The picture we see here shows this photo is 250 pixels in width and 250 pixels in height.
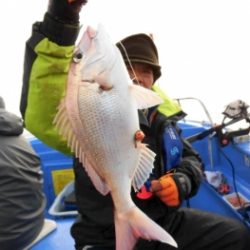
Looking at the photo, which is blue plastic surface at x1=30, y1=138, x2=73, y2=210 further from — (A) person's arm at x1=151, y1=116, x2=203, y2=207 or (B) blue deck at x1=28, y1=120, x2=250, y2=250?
(A) person's arm at x1=151, y1=116, x2=203, y2=207

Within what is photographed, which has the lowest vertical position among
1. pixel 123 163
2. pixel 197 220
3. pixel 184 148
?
pixel 197 220

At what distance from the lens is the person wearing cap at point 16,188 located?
70.7 inches

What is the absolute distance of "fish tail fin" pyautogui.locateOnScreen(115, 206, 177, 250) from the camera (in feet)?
3.13

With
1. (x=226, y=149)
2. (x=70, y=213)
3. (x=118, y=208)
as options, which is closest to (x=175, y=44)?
(x=226, y=149)

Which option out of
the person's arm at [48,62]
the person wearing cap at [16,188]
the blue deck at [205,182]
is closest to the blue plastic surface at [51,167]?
the blue deck at [205,182]

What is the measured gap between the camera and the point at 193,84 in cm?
697

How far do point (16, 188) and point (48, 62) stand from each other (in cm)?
86

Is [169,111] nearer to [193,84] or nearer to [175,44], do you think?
[193,84]

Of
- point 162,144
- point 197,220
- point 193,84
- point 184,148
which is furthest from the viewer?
point 193,84

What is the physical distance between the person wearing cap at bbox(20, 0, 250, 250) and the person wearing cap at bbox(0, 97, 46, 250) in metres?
0.25

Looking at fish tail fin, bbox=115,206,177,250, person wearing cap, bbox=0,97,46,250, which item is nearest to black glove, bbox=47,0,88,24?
fish tail fin, bbox=115,206,177,250

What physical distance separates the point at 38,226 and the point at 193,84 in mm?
5395

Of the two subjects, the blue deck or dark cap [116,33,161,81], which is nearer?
dark cap [116,33,161,81]

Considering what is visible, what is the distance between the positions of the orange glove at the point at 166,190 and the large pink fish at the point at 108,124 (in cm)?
49
